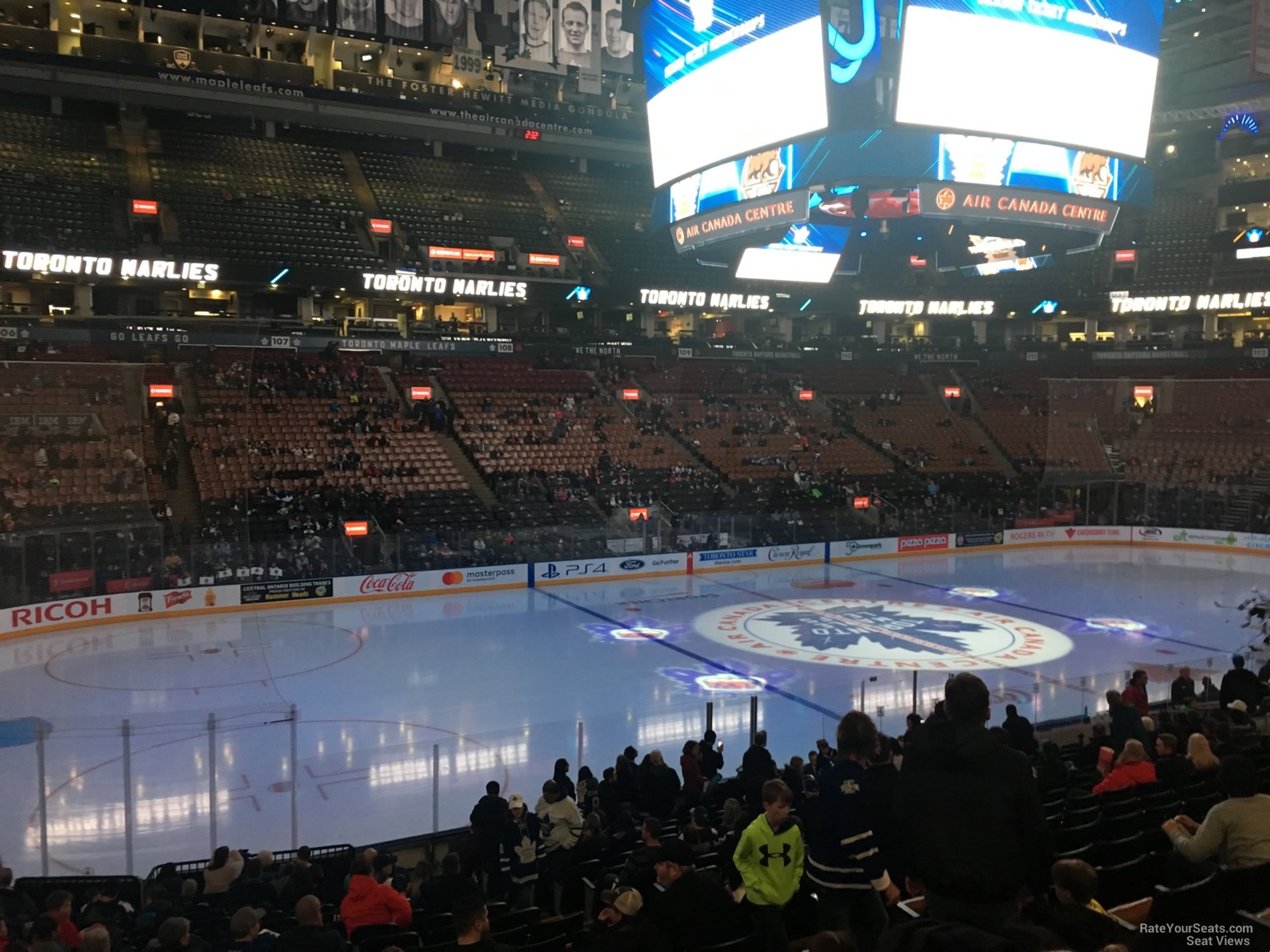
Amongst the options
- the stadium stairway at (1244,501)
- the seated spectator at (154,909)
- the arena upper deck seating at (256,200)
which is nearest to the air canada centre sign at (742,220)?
the seated spectator at (154,909)

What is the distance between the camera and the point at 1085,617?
2266cm

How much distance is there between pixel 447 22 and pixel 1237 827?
3542cm

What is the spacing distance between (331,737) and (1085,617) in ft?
55.3

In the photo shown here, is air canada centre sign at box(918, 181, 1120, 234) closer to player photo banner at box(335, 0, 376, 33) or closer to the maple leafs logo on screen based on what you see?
the maple leafs logo on screen

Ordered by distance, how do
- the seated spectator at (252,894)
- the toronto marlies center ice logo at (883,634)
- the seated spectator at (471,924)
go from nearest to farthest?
1. the seated spectator at (471,924)
2. the seated spectator at (252,894)
3. the toronto marlies center ice logo at (883,634)

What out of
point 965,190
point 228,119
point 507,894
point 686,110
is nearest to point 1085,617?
point 965,190

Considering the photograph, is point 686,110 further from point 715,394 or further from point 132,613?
point 715,394

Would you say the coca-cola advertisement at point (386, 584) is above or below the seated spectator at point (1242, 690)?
below

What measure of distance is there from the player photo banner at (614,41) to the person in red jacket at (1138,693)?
27503mm

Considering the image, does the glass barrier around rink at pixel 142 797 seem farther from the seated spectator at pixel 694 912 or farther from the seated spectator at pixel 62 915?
the seated spectator at pixel 694 912

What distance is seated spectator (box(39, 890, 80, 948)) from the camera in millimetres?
5996

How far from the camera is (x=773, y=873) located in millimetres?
4695

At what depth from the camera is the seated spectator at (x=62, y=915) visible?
600cm

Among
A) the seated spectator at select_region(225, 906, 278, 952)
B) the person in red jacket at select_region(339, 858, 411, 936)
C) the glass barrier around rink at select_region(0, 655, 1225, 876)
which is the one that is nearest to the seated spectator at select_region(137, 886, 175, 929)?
the seated spectator at select_region(225, 906, 278, 952)
